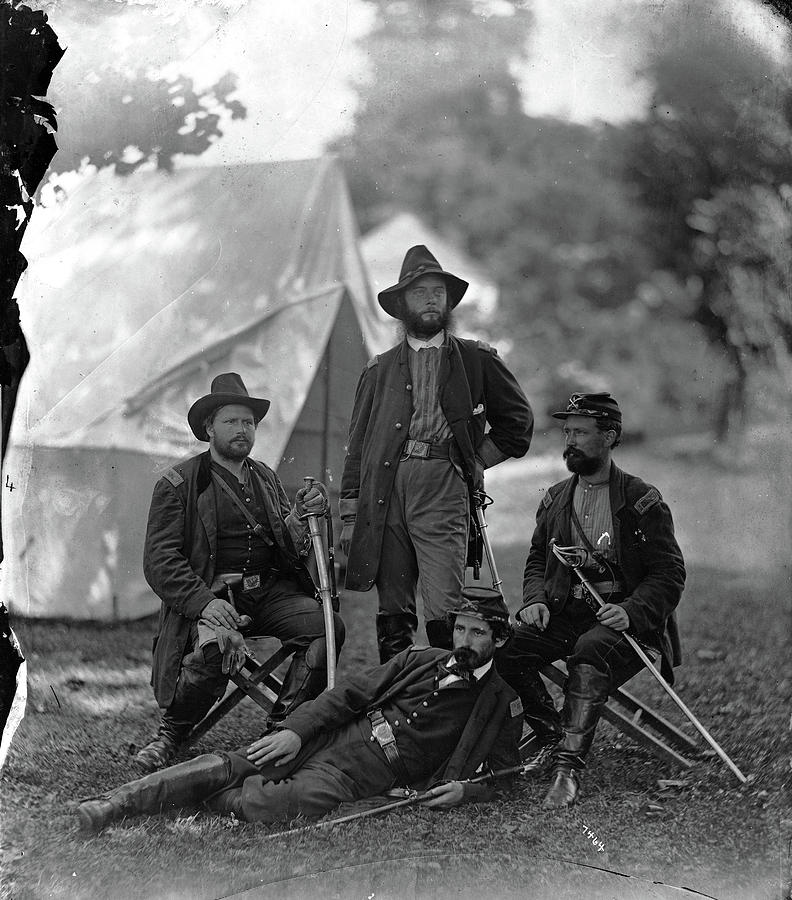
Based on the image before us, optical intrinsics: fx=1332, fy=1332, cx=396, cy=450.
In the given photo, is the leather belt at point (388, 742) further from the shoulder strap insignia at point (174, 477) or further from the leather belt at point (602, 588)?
the shoulder strap insignia at point (174, 477)

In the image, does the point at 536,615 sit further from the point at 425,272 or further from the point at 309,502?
the point at 425,272

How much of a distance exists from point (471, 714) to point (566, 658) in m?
0.55

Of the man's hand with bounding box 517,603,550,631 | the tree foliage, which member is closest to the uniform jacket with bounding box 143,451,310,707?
the man's hand with bounding box 517,603,550,631

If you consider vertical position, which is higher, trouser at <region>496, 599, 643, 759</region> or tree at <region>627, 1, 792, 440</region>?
tree at <region>627, 1, 792, 440</region>

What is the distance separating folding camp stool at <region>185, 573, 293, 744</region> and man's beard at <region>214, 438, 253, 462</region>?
0.58 meters

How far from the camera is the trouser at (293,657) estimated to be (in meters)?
6.45

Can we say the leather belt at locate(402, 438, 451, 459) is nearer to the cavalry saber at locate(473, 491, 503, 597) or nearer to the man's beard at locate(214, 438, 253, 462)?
the cavalry saber at locate(473, 491, 503, 597)

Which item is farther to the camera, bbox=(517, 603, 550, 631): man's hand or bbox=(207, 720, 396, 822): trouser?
bbox=(517, 603, 550, 631): man's hand

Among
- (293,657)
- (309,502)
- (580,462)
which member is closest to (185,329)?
(309,502)

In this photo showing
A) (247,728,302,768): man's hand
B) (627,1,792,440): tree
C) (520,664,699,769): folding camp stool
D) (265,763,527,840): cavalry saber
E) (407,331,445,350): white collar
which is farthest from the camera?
(627,1,792,440): tree

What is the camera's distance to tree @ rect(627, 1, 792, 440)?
680cm

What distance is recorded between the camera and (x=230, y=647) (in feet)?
20.9

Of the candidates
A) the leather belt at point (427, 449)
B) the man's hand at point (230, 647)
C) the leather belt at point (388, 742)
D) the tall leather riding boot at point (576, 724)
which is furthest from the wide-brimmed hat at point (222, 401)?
the tall leather riding boot at point (576, 724)

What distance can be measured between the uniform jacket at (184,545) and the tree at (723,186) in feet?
7.48
